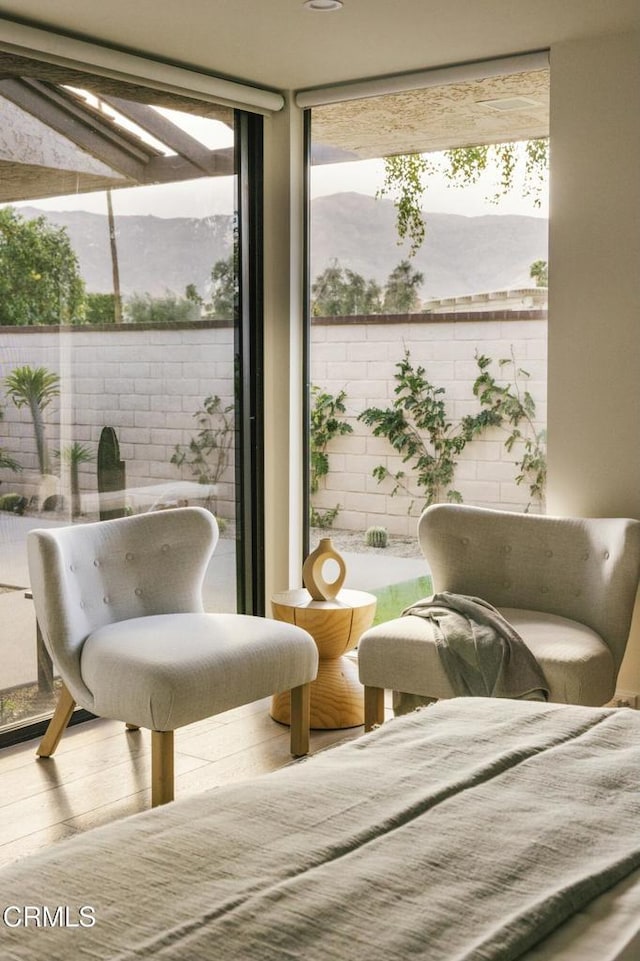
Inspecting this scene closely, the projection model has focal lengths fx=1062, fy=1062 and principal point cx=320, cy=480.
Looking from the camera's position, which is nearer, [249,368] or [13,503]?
[13,503]

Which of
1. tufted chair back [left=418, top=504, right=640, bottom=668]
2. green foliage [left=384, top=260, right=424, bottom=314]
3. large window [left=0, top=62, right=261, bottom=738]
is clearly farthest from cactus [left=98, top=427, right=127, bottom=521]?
green foliage [left=384, top=260, right=424, bottom=314]

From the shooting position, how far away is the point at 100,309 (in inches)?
161

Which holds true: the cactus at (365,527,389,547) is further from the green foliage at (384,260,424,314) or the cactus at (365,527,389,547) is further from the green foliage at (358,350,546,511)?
the green foliage at (384,260,424,314)

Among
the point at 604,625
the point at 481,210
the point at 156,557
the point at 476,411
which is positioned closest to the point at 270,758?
the point at 156,557

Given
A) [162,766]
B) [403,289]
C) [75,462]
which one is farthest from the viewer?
[403,289]

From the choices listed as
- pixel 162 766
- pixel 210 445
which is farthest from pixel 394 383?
pixel 162 766

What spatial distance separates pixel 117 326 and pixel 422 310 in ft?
4.21

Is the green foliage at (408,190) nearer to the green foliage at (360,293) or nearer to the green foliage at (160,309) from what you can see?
the green foliage at (360,293)

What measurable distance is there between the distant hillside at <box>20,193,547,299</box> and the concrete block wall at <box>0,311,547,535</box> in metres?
0.18

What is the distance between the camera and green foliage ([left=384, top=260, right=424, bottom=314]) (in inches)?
178

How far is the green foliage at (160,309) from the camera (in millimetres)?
4242

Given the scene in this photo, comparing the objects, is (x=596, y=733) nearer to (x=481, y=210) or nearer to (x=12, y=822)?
(x=12, y=822)

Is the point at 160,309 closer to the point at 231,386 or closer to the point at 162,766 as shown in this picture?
the point at 231,386

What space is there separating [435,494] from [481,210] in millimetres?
1186
